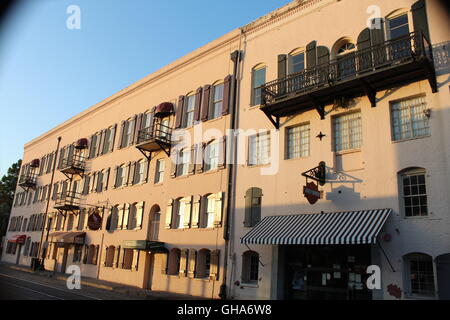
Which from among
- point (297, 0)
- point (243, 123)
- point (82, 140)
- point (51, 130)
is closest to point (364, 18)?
point (297, 0)

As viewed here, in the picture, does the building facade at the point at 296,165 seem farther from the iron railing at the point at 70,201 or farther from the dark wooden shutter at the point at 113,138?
the iron railing at the point at 70,201

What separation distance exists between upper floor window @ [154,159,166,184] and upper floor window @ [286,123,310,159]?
10094mm

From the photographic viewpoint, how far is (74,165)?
34.7 metres

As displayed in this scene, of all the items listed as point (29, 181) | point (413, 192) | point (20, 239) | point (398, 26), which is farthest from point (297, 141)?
point (29, 181)

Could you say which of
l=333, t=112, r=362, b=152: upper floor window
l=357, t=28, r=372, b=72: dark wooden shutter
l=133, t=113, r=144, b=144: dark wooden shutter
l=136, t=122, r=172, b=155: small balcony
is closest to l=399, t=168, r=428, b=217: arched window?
l=333, t=112, r=362, b=152: upper floor window

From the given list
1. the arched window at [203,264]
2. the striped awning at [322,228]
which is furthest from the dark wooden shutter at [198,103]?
the striped awning at [322,228]

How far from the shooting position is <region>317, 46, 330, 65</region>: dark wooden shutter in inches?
685

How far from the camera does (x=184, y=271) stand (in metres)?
21.0

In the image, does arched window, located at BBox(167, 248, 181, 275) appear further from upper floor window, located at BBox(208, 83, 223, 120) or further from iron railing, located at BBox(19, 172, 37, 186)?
iron railing, located at BBox(19, 172, 37, 186)

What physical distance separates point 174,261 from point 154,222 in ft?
13.3

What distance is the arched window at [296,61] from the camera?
18.8 metres

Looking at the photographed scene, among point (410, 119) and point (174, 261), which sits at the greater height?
point (410, 119)

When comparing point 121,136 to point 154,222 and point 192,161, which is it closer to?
point 154,222
